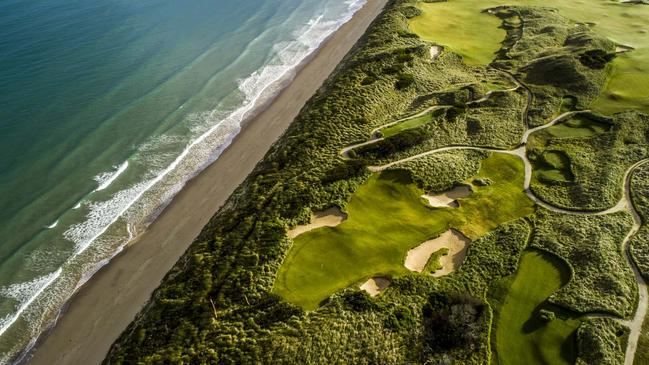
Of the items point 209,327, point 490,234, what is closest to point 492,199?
point 490,234

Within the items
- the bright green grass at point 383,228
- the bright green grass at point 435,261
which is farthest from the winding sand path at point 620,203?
the bright green grass at point 435,261

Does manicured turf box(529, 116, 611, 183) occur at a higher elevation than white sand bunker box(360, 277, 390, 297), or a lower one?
higher

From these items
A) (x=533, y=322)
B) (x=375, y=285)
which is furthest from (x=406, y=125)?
(x=533, y=322)

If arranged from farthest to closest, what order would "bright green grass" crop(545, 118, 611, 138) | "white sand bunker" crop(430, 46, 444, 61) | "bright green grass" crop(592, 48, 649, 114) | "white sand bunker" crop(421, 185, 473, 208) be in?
1. "white sand bunker" crop(430, 46, 444, 61)
2. "bright green grass" crop(592, 48, 649, 114)
3. "bright green grass" crop(545, 118, 611, 138)
4. "white sand bunker" crop(421, 185, 473, 208)

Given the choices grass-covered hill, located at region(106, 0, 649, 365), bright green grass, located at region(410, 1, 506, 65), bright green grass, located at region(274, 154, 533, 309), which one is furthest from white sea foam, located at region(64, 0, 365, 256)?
bright green grass, located at region(274, 154, 533, 309)

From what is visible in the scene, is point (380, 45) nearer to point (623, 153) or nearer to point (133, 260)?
point (623, 153)

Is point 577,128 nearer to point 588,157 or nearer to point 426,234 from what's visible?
point 588,157

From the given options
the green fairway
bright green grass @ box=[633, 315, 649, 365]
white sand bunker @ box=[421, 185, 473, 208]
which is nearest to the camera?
bright green grass @ box=[633, 315, 649, 365]

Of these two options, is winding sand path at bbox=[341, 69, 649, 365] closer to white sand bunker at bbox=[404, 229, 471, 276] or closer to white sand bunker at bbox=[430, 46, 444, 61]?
white sand bunker at bbox=[404, 229, 471, 276]
